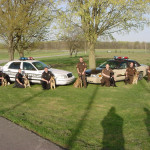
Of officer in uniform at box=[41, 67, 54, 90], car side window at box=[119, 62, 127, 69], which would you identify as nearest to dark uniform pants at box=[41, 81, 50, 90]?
officer in uniform at box=[41, 67, 54, 90]

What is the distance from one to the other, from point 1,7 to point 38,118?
11403 mm

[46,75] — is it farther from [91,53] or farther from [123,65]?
[91,53]

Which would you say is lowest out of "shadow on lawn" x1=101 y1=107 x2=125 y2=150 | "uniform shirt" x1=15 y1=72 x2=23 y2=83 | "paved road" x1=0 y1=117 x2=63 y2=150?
"shadow on lawn" x1=101 y1=107 x2=125 y2=150

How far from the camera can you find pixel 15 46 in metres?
17.1

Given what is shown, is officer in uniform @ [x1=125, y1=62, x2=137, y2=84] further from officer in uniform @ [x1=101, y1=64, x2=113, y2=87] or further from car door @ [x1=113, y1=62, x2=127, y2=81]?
officer in uniform @ [x1=101, y1=64, x2=113, y2=87]

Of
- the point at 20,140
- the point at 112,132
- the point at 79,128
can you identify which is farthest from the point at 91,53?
the point at 20,140

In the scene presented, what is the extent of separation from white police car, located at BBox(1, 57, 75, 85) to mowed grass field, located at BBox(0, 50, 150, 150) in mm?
1132

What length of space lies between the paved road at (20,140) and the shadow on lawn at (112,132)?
1.03 metres

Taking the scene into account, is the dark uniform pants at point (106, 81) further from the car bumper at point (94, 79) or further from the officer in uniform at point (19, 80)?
the officer in uniform at point (19, 80)

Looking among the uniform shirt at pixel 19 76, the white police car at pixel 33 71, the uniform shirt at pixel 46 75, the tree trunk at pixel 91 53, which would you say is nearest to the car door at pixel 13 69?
the white police car at pixel 33 71

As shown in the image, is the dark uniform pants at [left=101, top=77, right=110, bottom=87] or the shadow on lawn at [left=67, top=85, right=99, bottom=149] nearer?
the shadow on lawn at [left=67, top=85, right=99, bottom=149]

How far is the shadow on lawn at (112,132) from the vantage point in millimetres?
4117

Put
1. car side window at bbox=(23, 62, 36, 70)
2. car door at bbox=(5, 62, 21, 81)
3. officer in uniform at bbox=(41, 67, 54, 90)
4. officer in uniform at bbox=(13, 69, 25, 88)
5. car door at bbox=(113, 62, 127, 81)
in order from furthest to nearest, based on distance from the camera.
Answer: car door at bbox=(113, 62, 127, 81) → car door at bbox=(5, 62, 21, 81) → car side window at bbox=(23, 62, 36, 70) → officer in uniform at bbox=(13, 69, 25, 88) → officer in uniform at bbox=(41, 67, 54, 90)

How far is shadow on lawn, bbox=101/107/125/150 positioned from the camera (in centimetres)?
412
